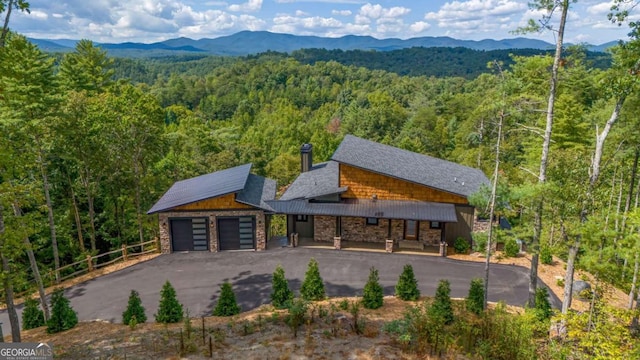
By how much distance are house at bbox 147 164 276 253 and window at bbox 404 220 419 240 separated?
7.92 metres

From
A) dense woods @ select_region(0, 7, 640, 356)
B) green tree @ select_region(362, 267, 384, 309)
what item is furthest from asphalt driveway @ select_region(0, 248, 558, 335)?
dense woods @ select_region(0, 7, 640, 356)

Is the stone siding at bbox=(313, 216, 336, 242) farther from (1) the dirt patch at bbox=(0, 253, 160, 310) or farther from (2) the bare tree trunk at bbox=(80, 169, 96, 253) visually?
(2) the bare tree trunk at bbox=(80, 169, 96, 253)

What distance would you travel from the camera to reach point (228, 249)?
2209 cm

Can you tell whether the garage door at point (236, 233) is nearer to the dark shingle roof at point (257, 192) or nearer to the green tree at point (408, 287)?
the dark shingle roof at point (257, 192)

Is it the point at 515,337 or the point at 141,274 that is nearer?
the point at 515,337

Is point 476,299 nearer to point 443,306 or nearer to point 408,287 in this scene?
point 443,306

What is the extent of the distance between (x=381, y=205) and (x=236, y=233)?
326 inches

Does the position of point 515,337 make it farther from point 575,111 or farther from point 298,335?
point 575,111

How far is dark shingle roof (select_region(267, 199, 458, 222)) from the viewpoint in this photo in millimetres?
20750

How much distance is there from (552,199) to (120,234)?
27.1 meters

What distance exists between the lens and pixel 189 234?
21.8m

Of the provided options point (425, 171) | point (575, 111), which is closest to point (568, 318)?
point (425, 171)

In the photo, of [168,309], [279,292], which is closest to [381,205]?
[279,292]
